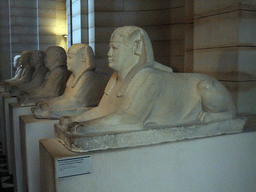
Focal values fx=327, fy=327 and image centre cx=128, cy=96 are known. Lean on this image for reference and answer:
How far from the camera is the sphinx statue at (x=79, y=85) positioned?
3792 millimetres

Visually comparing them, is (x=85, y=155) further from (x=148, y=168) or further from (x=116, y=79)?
(x=116, y=79)

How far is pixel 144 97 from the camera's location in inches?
103

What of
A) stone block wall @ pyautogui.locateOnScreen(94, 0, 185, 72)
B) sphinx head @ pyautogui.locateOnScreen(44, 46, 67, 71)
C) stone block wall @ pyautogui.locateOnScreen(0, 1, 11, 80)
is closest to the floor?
sphinx head @ pyautogui.locateOnScreen(44, 46, 67, 71)

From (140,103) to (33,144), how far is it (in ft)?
4.89

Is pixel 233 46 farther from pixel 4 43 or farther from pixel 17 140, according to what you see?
pixel 4 43

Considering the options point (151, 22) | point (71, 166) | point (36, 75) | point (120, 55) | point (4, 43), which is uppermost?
point (151, 22)

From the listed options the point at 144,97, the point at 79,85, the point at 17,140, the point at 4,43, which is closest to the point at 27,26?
the point at 4,43

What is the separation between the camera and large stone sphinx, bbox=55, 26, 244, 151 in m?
2.48

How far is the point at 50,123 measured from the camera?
3551mm

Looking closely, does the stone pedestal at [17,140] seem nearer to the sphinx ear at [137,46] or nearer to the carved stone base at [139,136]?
the carved stone base at [139,136]

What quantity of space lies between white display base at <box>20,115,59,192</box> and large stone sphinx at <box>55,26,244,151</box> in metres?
0.79

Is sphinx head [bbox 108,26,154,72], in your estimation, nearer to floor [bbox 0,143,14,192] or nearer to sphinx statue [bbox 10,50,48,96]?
floor [bbox 0,143,14,192]

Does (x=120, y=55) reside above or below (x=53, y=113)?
above

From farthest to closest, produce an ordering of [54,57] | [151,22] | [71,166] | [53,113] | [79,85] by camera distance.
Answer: [151,22]
[54,57]
[79,85]
[53,113]
[71,166]
